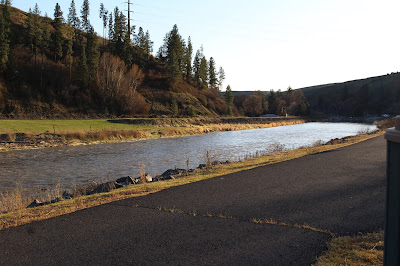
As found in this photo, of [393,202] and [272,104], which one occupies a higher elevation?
[272,104]

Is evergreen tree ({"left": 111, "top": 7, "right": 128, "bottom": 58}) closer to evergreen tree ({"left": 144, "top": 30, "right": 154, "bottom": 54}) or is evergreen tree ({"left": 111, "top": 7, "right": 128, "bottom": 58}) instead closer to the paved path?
evergreen tree ({"left": 144, "top": 30, "right": 154, "bottom": 54})

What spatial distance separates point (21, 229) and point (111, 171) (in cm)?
1190

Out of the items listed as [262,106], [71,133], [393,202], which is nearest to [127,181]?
[393,202]

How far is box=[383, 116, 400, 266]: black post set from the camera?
258 cm

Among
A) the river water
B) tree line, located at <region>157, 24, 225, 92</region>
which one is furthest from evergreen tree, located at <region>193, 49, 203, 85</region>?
the river water

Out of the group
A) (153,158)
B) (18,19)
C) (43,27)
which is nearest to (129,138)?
(153,158)

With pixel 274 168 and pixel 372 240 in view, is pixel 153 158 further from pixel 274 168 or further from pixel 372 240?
pixel 372 240

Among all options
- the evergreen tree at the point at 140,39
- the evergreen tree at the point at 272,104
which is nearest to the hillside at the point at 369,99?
the evergreen tree at the point at 272,104

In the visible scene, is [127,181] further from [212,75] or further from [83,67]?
[212,75]

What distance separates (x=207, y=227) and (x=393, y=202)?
12.7 ft

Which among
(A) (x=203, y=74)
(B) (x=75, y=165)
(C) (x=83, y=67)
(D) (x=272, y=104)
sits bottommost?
(B) (x=75, y=165)

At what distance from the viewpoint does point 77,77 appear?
2773 inches

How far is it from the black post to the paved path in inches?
79.4

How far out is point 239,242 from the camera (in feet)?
17.3
